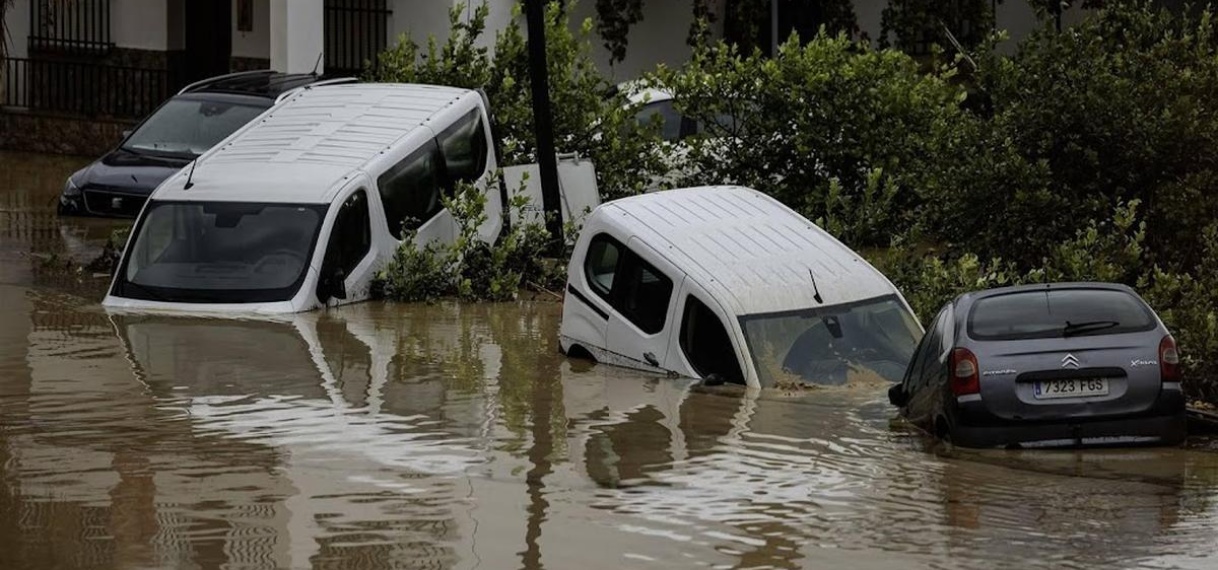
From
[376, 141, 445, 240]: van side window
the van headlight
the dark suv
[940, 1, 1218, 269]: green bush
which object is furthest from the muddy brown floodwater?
the van headlight

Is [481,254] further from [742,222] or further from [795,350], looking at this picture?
[795,350]

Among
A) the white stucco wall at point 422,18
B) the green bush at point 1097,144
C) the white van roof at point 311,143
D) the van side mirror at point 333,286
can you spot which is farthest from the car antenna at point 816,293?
the white stucco wall at point 422,18

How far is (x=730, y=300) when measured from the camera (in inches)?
563

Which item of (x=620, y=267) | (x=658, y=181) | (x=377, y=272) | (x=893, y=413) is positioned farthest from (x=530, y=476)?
(x=658, y=181)

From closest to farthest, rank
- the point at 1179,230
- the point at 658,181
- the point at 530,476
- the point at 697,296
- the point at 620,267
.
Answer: the point at 530,476 → the point at 697,296 → the point at 620,267 → the point at 1179,230 → the point at 658,181

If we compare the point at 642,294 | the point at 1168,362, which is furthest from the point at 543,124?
the point at 1168,362

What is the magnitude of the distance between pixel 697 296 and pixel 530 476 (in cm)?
340

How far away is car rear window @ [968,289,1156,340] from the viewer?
12.3m

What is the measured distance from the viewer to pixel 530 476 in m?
11.3

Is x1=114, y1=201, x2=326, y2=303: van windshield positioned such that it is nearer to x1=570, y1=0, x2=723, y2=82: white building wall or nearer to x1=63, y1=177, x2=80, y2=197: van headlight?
x1=63, y1=177, x2=80, y2=197: van headlight

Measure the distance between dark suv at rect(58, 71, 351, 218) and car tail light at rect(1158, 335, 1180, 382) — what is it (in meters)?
13.7

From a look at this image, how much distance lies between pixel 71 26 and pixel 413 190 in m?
17.7

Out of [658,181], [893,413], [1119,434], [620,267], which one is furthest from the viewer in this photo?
[658,181]

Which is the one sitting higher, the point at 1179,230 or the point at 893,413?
the point at 1179,230
